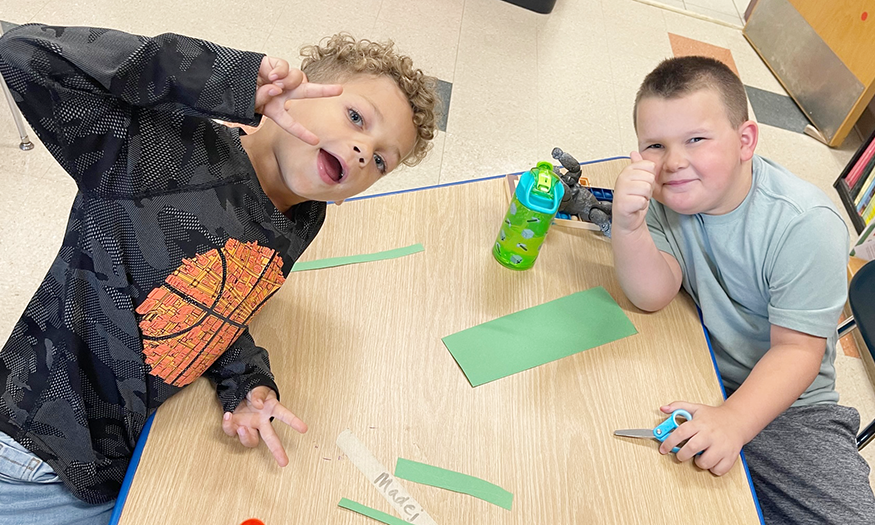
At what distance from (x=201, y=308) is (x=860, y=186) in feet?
8.56

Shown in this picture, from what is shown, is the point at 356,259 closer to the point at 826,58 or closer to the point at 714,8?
the point at 826,58

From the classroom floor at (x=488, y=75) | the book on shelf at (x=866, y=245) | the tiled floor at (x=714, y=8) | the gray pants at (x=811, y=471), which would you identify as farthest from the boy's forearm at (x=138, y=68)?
the tiled floor at (x=714, y=8)

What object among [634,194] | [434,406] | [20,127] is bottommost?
[20,127]

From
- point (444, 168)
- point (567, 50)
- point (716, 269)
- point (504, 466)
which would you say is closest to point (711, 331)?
point (716, 269)

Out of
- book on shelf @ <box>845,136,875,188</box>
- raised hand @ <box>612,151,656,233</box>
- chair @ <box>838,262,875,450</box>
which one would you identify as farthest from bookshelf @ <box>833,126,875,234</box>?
raised hand @ <box>612,151,656,233</box>

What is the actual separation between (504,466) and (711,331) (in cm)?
50

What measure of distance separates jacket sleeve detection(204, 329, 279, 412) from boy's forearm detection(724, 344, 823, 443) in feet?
2.19

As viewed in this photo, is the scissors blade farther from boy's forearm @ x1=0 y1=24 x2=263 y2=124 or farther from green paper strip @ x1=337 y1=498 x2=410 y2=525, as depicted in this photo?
boy's forearm @ x1=0 y1=24 x2=263 y2=124

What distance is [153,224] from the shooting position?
73 cm

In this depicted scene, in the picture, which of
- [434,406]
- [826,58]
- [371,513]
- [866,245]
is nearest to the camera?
[371,513]

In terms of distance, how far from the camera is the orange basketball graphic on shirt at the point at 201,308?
76 cm

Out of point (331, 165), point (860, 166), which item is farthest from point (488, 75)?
point (331, 165)

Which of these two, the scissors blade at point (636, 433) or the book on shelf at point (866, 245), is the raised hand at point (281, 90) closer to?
the scissors blade at point (636, 433)

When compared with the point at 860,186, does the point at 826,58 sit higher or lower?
higher
